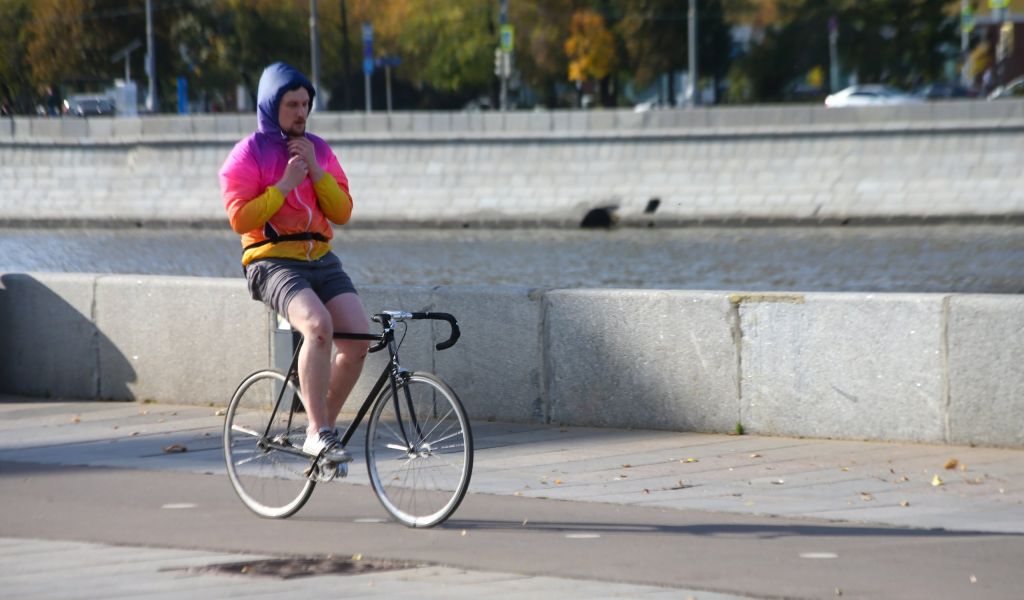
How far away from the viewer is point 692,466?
25.3 ft

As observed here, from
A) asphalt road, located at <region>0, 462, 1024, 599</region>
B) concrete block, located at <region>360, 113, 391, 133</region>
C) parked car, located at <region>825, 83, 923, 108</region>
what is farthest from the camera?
parked car, located at <region>825, 83, 923, 108</region>

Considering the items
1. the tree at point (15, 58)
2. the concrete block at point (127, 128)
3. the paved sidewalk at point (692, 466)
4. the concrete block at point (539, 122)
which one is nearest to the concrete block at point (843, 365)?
the paved sidewalk at point (692, 466)

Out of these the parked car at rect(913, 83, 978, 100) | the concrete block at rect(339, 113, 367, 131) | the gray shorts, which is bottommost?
the gray shorts

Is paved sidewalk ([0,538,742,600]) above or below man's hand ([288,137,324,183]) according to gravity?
below

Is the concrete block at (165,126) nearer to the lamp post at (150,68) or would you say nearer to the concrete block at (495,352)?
the lamp post at (150,68)

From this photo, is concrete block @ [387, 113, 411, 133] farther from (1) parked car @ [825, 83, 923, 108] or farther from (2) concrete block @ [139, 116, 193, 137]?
(1) parked car @ [825, 83, 923, 108]

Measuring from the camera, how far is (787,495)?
6.96 metres

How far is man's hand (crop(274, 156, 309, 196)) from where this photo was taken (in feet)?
20.5

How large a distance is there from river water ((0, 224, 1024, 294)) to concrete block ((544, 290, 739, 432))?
1371 cm

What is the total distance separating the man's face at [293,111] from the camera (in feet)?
21.0

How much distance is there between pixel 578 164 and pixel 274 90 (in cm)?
2872

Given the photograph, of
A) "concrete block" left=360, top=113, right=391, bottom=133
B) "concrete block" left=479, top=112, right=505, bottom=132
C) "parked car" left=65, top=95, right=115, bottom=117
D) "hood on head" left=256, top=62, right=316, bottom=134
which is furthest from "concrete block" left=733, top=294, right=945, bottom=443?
"parked car" left=65, top=95, right=115, bottom=117

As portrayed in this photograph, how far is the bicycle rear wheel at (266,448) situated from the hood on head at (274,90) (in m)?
0.98

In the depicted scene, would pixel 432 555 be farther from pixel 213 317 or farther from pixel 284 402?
pixel 213 317
